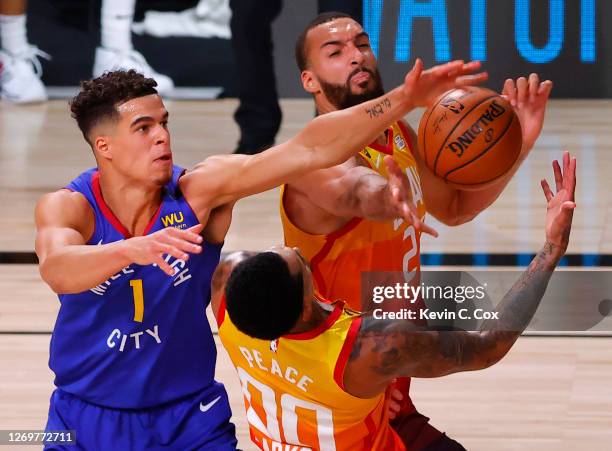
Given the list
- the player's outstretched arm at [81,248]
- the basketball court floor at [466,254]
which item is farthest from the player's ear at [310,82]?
the basketball court floor at [466,254]

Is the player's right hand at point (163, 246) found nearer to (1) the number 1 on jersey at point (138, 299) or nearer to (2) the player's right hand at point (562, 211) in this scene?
(1) the number 1 on jersey at point (138, 299)

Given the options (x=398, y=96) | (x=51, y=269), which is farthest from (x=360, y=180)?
(x=51, y=269)

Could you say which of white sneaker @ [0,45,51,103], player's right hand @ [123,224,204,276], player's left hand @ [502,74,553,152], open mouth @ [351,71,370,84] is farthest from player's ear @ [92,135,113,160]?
white sneaker @ [0,45,51,103]

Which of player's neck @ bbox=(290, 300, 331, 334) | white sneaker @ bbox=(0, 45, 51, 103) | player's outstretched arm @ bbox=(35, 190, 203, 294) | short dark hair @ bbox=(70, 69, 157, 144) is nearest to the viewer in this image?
player's outstretched arm @ bbox=(35, 190, 203, 294)

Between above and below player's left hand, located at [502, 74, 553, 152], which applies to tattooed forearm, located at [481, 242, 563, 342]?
below

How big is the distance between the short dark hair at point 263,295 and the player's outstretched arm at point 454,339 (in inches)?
11.0

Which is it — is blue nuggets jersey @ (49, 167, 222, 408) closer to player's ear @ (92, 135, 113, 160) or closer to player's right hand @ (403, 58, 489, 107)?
player's ear @ (92, 135, 113, 160)

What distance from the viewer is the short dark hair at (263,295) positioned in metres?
3.34

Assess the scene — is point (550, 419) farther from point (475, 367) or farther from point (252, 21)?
point (252, 21)

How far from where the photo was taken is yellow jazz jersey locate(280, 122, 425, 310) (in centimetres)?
437

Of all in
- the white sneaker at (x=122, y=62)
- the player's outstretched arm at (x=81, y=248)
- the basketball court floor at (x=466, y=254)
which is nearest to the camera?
the player's outstretched arm at (x=81, y=248)

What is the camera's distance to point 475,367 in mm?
3674

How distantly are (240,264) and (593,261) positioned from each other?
4120mm

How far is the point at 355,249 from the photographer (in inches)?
172
